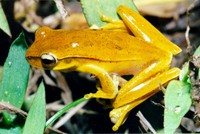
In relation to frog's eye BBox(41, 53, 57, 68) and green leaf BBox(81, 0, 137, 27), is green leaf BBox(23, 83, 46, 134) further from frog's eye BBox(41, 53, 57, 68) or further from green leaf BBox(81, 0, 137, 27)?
green leaf BBox(81, 0, 137, 27)

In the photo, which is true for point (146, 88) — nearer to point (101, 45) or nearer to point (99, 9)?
point (101, 45)

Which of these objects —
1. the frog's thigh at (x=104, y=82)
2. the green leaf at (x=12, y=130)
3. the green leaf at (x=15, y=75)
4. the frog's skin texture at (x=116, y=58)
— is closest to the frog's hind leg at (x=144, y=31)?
the frog's skin texture at (x=116, y=58)

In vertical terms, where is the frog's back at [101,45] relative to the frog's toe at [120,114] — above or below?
above

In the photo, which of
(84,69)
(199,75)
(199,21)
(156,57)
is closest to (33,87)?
(84,69)

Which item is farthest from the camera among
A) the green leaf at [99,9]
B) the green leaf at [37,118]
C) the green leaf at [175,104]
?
the green leaf at [99,9]

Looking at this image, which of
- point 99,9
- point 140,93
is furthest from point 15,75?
point 140,93

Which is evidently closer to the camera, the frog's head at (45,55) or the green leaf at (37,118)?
the green leaf at (37,118)

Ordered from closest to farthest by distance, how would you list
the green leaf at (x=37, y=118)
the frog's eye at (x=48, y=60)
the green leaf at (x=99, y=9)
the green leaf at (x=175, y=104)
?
the green leaf at (x=175, y=104) → the green leaf at (x=37, y=118) → the frog's eye at (x=48, y=60) → the green leaf at (x=99, y=9)

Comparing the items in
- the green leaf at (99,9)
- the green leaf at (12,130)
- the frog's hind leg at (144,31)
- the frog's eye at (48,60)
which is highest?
the green leaf at (99,9)

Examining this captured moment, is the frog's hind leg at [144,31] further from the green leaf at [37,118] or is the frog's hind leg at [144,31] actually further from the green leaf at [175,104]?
the green leaf at [37,118]

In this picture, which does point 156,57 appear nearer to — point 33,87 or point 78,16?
point 33,87
